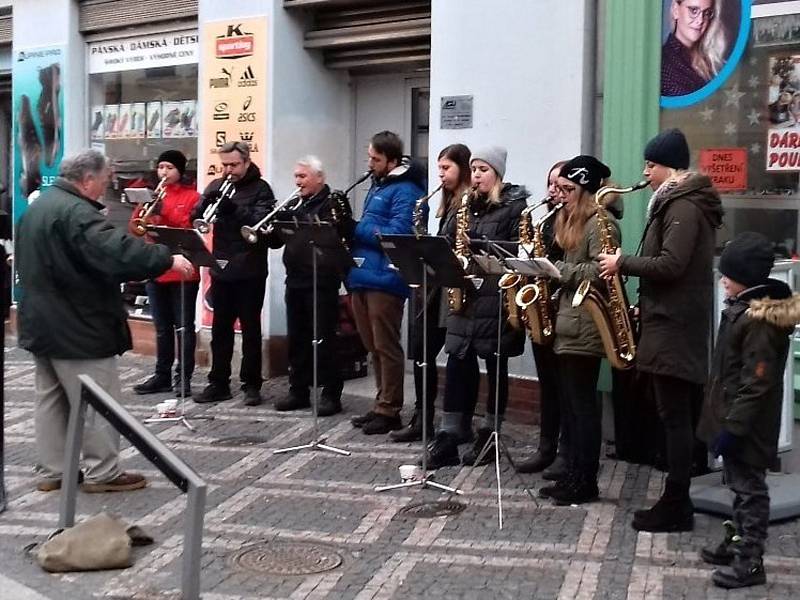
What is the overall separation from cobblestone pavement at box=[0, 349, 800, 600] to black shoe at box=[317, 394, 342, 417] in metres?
0.75

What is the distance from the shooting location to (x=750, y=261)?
192 inches

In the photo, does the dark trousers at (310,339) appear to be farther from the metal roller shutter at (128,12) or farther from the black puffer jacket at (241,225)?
the metal roller shutter at (128,12)

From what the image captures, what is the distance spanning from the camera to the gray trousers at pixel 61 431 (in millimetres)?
6531

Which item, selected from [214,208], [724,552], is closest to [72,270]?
[214,208]

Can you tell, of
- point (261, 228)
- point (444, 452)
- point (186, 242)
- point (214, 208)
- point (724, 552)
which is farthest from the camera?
point (214, 208)

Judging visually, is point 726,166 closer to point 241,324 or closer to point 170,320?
point 241,324

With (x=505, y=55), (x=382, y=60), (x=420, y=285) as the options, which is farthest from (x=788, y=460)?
(x=382, y=60)

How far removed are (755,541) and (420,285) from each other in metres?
2.29

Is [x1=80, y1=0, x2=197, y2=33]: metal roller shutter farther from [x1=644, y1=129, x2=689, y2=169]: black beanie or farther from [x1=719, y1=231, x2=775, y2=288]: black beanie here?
[x1=719, y1=231, x2=775, y2=288]: black beanie

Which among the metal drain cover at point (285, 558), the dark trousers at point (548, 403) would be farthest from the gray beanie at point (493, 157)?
the metal drain cover at point (285, 558)

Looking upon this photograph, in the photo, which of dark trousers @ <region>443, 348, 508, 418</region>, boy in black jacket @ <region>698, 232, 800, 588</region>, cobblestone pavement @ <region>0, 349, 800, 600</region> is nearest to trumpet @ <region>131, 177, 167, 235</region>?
cobblestone pavement @ <region>0, 349, 800, 600</region>

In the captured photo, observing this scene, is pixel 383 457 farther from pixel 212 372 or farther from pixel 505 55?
pixel 505 55

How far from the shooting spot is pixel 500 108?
26.8 feet

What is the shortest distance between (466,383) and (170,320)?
3263 mm
